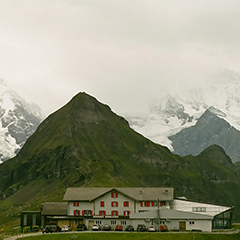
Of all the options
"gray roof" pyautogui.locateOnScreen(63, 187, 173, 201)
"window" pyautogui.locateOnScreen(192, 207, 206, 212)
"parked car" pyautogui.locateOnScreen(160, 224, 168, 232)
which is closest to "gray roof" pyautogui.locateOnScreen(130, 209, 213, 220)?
"parked car" pyautogui.locateOnScreen(160, 224, 168, 232)

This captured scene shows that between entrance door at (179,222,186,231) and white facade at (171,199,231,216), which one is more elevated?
white facade at (171,199,231,216)

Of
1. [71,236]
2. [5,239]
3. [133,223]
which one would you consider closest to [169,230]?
[133,223]

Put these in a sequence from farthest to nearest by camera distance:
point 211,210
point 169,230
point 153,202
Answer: point 153,202, point 211,210, point 169,230

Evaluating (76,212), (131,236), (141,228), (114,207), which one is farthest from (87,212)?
(131,236)

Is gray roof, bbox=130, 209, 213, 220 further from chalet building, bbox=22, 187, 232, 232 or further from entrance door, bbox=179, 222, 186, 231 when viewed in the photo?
chalet building, bbox=22, 187, 232, 232

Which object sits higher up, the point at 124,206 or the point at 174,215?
the point at 124,206

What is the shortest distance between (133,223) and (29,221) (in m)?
35.7

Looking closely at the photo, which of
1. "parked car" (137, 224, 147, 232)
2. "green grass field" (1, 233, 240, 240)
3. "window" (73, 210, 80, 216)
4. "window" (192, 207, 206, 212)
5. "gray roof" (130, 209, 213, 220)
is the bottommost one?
"green grass field" (1, 233, 240, 240)

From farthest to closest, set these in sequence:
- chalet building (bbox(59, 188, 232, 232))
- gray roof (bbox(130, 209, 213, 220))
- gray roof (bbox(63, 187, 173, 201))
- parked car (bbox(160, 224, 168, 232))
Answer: gray roof (bbox(63, 187, 173, 201)) → chalet building (bbox(59, 188, 232, 232)) → gray roof (bbox(130, 209, 213, 220)) → parked car (bbox(160, 224, 168, 232))

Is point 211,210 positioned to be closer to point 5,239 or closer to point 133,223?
point 133,223

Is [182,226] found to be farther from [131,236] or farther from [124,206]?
[124,206]

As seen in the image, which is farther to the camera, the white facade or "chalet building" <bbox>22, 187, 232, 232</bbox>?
"chalet building" <bbox>22, 187, 232, 232</bbox>

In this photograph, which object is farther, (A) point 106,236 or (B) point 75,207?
(B) point 75,207

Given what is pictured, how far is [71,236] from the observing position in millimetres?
107375
